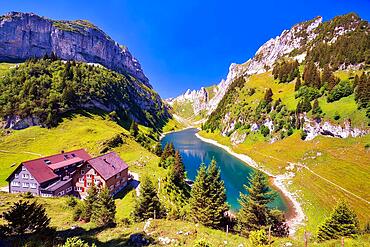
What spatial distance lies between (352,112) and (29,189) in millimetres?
98966

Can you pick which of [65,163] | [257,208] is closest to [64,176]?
[65,163]

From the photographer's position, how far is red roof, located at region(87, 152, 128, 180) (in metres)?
54.2

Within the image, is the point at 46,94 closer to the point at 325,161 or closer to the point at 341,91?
the point at 325,161

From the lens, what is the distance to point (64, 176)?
197 ft

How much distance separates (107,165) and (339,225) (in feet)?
163

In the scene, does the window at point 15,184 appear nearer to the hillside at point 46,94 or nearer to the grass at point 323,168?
the hillside at point 46,94

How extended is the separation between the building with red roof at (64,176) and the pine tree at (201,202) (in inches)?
1029

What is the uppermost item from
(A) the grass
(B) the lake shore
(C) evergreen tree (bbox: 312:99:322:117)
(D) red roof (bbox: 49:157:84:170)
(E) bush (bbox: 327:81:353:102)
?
(E) bush (bbox: 327:81:353:102)

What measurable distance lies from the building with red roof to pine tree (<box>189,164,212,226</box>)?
2613cm

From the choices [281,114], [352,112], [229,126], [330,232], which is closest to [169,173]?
[330,232]

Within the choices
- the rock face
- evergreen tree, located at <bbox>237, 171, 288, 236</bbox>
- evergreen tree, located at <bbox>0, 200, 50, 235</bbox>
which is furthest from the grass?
evergreen tree, located at <bbox>0, 200, 50, 235</bbox>

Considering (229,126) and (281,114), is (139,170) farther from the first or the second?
Result: (229,126)

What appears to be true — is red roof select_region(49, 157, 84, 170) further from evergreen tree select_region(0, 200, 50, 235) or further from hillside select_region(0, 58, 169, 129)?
hillside select_region(0, 58, 169, 129)

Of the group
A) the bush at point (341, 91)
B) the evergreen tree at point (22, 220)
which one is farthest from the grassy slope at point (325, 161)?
the evergreen tree at point (22, 220)
